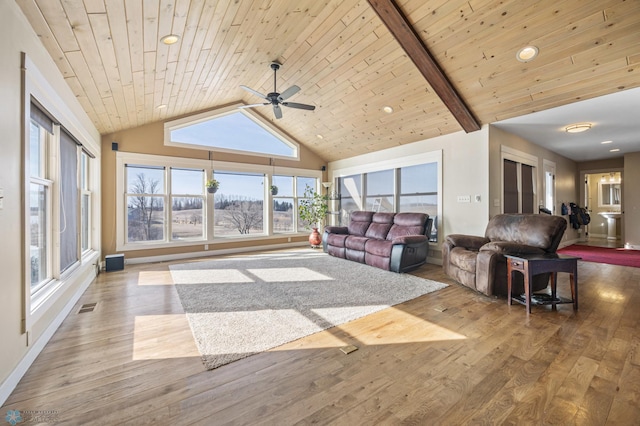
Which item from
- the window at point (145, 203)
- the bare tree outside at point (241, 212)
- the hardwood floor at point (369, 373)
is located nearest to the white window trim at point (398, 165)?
the bare tree outside at point (241, 212)

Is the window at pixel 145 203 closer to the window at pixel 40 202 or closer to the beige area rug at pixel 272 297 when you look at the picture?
the beige area rug at pixel 272 297

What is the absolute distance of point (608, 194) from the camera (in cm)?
915

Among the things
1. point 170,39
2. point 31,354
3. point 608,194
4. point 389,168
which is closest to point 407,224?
point 389,168

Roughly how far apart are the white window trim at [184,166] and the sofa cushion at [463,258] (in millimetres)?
4628

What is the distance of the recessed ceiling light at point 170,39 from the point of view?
2888mm

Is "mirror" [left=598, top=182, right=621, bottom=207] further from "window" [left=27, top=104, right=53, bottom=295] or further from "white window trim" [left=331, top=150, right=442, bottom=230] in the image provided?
"window" [left=27, top=104, right=53, bottom=295]

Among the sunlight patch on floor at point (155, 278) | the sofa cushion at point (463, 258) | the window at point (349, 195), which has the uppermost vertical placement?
the window at point (349, 195)

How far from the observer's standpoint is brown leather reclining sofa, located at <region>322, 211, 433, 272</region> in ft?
15.3

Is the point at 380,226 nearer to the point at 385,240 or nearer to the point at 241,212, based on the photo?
the point at 385,240

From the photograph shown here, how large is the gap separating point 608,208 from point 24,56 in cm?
1363

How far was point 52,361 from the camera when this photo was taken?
6.68 ft

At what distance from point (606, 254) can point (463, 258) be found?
499 centimetres

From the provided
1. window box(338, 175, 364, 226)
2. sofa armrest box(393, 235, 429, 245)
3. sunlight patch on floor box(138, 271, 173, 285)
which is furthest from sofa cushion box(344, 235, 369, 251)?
sunlight patch on floor box(138, 271, 173, 285)

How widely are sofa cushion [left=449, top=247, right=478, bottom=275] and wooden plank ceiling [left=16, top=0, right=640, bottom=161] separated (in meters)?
2.35
